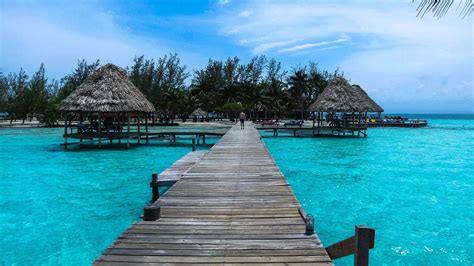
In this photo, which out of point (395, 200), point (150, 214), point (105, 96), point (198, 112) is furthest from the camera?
point (198, 112)

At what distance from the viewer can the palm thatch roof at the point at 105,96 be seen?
70.8 ft

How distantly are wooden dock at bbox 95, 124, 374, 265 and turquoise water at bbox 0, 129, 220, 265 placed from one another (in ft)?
8.24

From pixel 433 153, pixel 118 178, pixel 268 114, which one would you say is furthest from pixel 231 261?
pixel 268 114

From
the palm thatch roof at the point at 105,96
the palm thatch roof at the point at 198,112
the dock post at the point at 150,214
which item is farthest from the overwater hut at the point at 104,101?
the palm thatch roof at the point at 198,112

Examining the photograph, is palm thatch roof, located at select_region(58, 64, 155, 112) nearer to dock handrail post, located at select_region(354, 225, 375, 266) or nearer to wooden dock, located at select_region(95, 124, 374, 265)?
wooden dock, located at select_region(95, 124, 374, 265)

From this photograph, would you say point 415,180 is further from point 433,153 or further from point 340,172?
point 433,153

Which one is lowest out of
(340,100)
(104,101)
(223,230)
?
(223,230)

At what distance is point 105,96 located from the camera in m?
22.0

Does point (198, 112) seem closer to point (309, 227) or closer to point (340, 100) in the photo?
point (340, 100)

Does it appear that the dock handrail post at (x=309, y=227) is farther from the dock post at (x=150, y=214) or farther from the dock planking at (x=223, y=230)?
the dock post at (x=150, y=214)

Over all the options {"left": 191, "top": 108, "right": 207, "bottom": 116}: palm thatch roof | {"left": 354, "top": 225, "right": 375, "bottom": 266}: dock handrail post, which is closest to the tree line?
{"left": 191, "top": 108, "right": 207, "bottom": 116}: palm thatch roof

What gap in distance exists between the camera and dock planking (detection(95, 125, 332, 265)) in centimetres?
351

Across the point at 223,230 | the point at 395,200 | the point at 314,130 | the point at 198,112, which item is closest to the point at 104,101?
the point at 395,200

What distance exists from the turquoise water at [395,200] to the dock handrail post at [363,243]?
3443 millimetres
